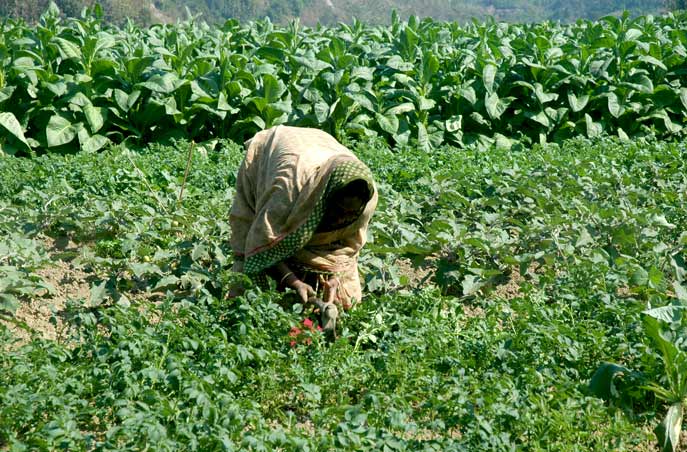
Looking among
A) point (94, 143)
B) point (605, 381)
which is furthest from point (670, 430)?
point (94, 143)

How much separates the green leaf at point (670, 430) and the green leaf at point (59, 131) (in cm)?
612

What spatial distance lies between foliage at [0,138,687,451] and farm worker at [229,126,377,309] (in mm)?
188

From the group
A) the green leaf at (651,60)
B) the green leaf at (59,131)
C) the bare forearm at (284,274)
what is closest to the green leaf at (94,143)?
the green leaf at (59,131)

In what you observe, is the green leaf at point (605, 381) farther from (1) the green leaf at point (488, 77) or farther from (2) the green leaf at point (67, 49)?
(2) the green leaf at point (67, 49)

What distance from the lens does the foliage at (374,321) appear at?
362 centimetres

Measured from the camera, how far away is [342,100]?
887 cm

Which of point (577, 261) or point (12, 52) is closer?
point (577, 261)

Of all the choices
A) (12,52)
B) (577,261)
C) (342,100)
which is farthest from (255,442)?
(12,52)

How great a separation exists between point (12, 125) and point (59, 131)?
1.37ft

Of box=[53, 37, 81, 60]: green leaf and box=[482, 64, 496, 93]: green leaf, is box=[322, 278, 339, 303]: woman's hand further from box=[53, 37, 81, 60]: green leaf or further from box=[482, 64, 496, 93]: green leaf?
box=[482, 64, 496, 93]: green leaf

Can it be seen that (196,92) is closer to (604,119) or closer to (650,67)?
(604,119)

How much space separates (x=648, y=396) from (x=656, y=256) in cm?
135

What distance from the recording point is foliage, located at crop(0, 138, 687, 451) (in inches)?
143

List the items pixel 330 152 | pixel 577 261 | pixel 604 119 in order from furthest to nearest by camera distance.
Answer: pixel 604 119 < pixel 577 261 < pixel 330 152
